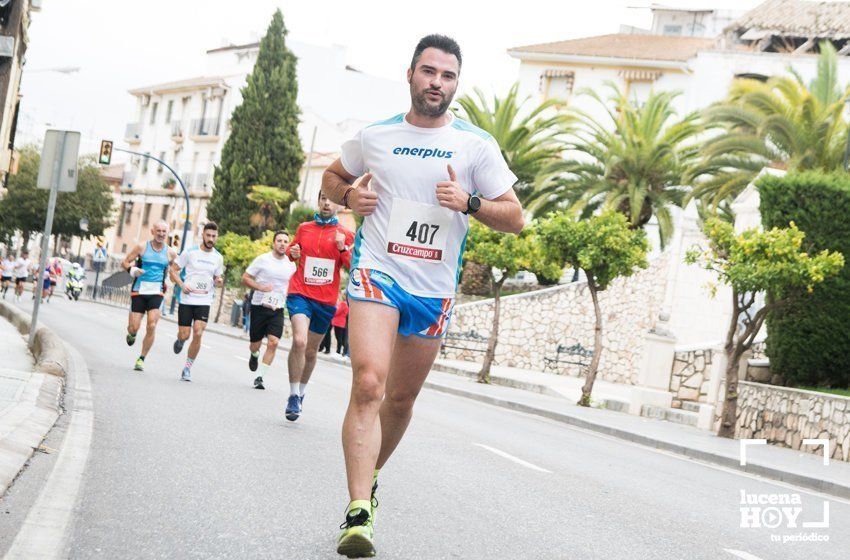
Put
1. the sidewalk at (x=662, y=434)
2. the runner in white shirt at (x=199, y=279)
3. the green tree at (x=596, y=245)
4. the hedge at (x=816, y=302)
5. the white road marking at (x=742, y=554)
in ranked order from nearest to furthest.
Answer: the white road marking at (x=742, y=554)
the sidewalk at (x=662, y=434)
the runner in white shirt at (x=199, y=279)
the hedge at (x=816, y=302)
the green tree at (x=596, y=245)

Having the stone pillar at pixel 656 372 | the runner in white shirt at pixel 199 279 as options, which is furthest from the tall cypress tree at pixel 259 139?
the runner in white shirt at pixel 199 279

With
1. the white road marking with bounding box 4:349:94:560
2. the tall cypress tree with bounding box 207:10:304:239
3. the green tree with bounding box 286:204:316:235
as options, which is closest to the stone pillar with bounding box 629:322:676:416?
the white road marking with bounding box 4:349:94:560

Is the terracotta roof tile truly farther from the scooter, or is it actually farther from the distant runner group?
the distant runner group

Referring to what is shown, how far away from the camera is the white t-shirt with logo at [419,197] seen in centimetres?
568

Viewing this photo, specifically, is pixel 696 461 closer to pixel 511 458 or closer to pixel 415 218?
pixel 511 458

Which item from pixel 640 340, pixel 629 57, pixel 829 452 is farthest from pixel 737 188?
pixel 629 57

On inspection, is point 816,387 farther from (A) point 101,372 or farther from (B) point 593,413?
(A) point 101,372

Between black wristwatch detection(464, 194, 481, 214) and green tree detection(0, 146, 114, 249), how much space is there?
78.5 meters

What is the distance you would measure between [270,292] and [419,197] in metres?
9.21

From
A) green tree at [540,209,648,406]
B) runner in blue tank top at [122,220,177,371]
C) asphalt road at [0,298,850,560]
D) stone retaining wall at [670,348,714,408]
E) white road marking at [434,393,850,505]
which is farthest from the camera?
green tree at [540,209,648,406]

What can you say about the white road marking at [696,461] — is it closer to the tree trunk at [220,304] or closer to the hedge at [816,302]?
the hedge at [816,302]

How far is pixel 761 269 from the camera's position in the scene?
18.1 m

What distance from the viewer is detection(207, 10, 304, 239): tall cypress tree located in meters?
66.5

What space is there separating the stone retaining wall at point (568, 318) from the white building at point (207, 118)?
38.9 m
